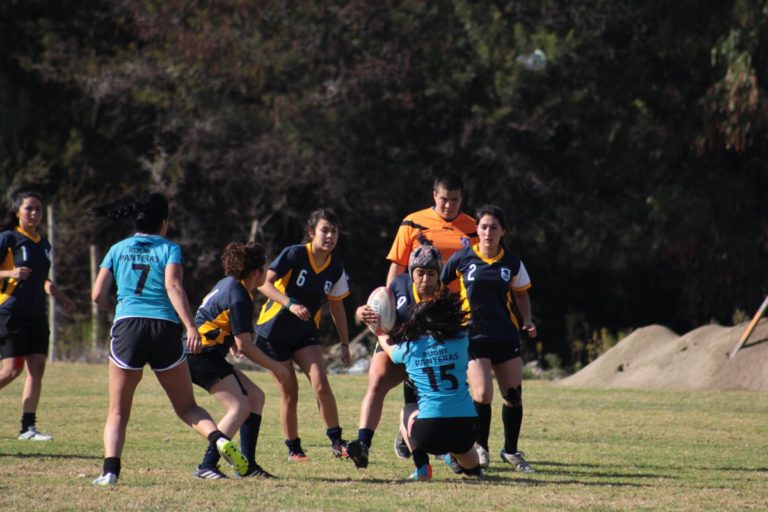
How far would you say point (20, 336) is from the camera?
10.3m

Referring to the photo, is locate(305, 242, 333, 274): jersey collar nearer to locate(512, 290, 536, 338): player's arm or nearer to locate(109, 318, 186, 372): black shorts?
locate(512, 290, 536, 338): player's arm

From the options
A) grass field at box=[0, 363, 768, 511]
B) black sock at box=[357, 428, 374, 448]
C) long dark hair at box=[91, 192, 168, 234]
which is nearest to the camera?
grass field at box=[0, 363, 768, 511]

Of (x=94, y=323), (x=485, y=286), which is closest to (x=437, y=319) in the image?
(x=485, y=286)

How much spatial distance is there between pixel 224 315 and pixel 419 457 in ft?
5.29

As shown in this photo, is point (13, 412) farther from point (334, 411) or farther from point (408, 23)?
point (408, 23)

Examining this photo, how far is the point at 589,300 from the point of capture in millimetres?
27922

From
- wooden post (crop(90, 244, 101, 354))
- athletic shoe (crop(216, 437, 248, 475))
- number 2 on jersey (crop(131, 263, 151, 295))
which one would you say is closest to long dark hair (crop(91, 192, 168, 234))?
number 2 on jersey (crop(131, 263, 151, 295))

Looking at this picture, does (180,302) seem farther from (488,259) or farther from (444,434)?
(488,259)

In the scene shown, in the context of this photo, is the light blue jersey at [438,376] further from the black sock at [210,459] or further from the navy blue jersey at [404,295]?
the black sock at [210,459]

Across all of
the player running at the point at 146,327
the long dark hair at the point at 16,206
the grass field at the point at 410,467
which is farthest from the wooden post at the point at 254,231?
the player running at the point at 146,327

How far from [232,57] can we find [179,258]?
18230mm

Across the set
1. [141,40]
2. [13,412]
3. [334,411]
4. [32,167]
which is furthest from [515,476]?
[141,40]

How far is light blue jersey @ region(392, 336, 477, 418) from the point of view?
25.1 feet

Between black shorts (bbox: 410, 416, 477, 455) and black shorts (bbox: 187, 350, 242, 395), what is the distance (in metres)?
1.29
